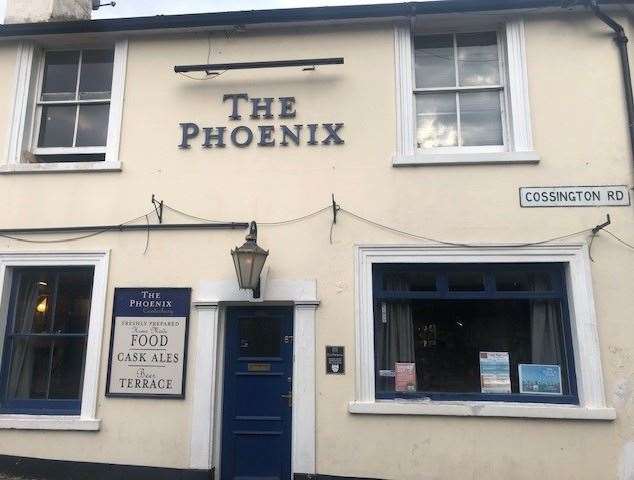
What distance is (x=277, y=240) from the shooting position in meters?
6.09

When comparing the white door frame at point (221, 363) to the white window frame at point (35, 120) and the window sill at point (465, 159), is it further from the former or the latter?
the white window frame at point (35, 120)

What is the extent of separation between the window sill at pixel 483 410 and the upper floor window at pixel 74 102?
Answer: 477 centimetres

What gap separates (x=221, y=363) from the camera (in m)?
5.95

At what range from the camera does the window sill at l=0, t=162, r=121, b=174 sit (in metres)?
6.40

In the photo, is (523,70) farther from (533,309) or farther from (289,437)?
(289,437)

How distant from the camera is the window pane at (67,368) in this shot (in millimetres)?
6133

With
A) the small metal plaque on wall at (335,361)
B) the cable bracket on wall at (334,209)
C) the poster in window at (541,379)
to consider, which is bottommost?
the poster in window at (541,379)

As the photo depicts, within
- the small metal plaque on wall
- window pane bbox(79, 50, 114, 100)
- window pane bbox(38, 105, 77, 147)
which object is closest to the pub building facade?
the small metal plaque on wall

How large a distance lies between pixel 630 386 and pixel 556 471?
1.21 m


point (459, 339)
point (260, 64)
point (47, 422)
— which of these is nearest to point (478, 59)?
point (260, 64)

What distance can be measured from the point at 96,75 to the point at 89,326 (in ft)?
11.3

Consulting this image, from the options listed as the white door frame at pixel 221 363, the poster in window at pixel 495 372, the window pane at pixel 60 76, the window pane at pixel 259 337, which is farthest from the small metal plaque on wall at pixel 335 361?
the window pane at pixel 60 76

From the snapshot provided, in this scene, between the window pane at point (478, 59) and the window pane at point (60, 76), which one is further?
the window pane at point (60, 76)

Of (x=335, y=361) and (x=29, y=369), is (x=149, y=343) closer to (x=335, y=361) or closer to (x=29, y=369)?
(x=29, y=369)
